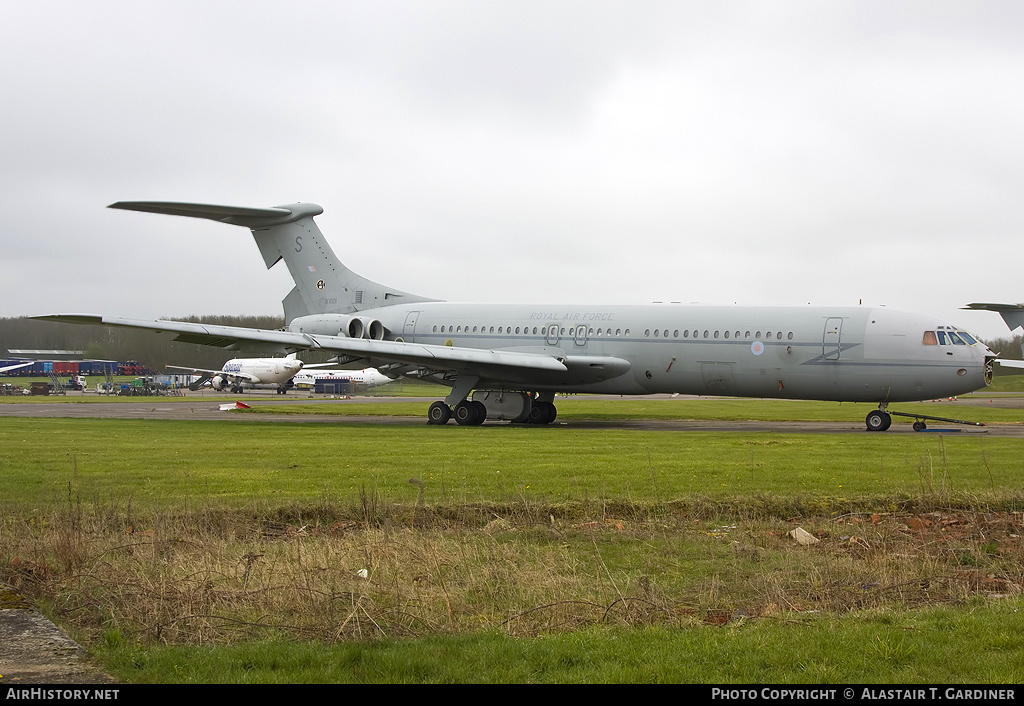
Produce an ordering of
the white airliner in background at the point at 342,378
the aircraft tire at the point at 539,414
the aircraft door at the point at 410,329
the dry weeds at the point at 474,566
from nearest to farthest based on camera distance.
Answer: the dry weeds at the point at 474,566
the aircraft tire at the point at 539,414
the aircraft door at the point at 410,329
the white airliner in background at the point at 342,378

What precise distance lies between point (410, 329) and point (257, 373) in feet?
149

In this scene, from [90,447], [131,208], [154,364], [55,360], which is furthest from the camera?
[55,360]

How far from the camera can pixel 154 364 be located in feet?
289

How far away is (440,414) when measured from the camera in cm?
3006

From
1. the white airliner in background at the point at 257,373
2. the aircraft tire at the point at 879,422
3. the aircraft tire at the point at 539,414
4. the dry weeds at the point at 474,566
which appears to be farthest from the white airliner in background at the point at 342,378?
the dry weeds at the point at 474,566

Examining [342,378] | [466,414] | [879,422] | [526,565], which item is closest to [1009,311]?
[879,422]

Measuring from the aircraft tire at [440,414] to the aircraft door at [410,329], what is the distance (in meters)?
3.77

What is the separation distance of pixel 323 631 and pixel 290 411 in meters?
32.0

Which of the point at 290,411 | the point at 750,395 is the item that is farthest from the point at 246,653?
the point at 290,411

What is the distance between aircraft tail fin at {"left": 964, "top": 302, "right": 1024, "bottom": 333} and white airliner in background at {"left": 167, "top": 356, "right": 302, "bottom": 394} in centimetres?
4748

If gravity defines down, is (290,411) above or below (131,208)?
below

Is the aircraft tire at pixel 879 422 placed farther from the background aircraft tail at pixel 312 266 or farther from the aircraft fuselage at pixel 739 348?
the background aircraft tail at pixel 312 266

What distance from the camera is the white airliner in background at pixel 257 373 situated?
246ft

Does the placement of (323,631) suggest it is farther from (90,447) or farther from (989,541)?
(90,447)
